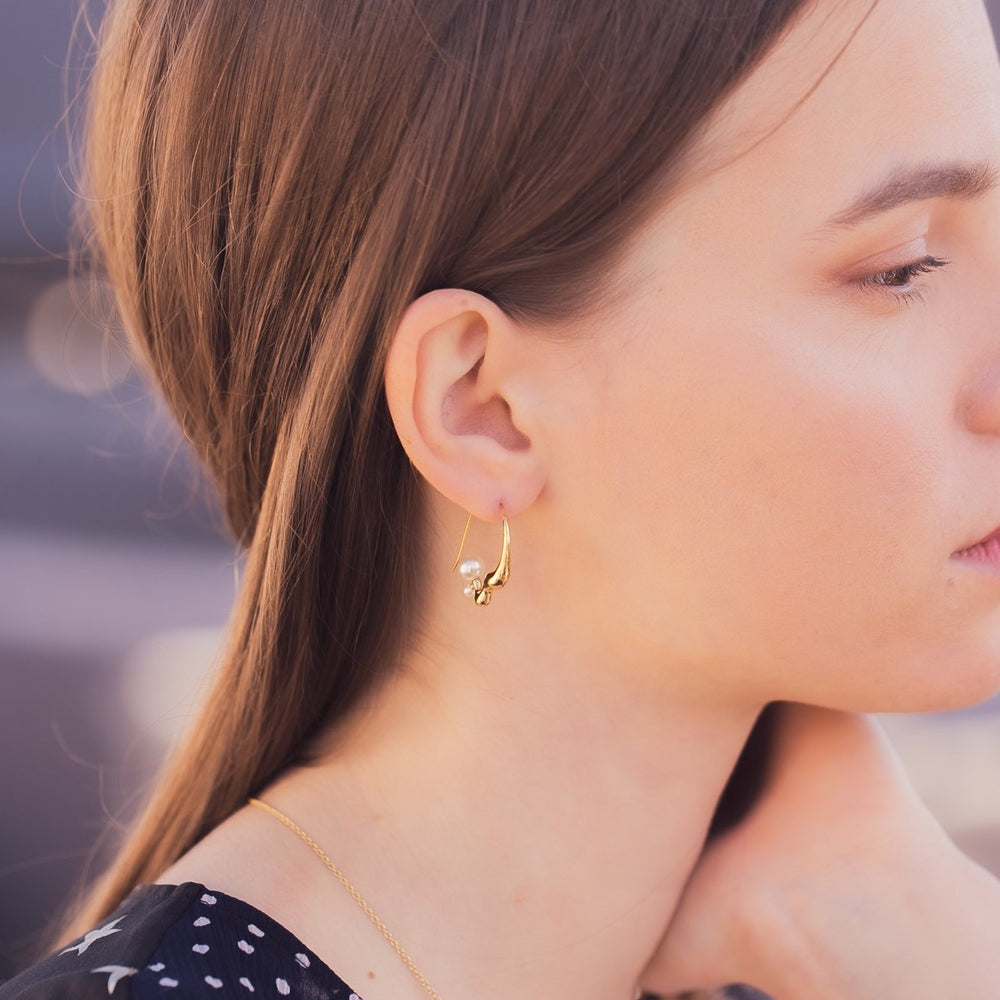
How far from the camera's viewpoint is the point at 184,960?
41.8 inches

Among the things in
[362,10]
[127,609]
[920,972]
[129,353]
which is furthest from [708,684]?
[127,609]

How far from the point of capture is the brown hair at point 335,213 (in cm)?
107

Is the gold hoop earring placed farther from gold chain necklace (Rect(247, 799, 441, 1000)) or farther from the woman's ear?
gold chain necklace (Rect(247, 799, 441, 1000))

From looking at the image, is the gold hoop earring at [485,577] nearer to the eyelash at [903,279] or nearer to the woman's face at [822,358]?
the woman's face at [822,358]

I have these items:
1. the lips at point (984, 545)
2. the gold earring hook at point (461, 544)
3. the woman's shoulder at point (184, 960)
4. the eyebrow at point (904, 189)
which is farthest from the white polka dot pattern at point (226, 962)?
the eyebrow at point (904, 189)

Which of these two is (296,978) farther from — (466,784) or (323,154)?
(323,154)

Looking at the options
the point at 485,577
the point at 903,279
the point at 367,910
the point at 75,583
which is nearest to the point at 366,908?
the point at 367,910

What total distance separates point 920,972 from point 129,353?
116cm

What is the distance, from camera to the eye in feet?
3.60

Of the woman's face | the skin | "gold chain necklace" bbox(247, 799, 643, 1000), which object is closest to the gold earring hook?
the skin

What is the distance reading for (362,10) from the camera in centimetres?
109

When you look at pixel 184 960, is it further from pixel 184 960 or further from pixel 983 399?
pixel 983 399

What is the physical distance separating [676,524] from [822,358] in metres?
0.19

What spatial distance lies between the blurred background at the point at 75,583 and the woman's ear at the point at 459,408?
0.73m
